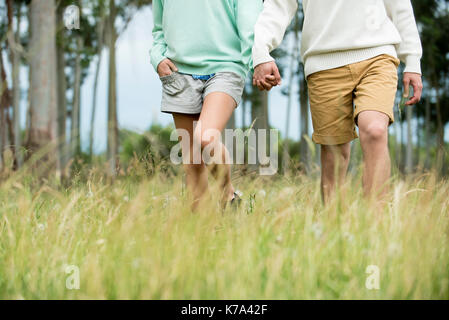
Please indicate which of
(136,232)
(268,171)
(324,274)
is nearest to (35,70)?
(268,171)

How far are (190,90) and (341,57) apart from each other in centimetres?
93

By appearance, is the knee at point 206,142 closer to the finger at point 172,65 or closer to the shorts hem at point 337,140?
the finger at point 172,65

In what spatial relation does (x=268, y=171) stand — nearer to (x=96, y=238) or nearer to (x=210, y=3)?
(x=210, y=3)

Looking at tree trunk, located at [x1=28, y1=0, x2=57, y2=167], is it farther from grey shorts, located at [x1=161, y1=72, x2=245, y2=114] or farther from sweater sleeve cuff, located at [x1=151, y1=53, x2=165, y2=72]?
grey shorts, located at [x1=161, y1=72, x2=245, y2=114]

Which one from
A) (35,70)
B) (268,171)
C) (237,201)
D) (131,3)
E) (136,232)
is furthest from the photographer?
(131,3)

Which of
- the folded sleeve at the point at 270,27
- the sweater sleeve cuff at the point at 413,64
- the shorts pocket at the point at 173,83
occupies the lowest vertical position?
the shorts pocket at the point at 173,83

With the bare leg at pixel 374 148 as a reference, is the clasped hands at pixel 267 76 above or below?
above

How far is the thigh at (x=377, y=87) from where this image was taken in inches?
114

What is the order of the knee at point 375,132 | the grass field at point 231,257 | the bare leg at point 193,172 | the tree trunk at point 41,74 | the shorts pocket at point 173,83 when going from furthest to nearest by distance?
the tree trunk at point 41,74
the bare leg at point 193,172
the shorts pocket at point 173,83
the knee at point 375,132
the grass field at point 231,257

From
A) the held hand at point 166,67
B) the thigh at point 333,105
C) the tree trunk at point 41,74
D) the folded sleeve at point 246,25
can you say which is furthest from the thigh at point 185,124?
the tree trunk at point 41,74

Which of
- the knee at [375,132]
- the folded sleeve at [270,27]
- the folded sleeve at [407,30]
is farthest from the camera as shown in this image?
the folded sleeve at [407,30]

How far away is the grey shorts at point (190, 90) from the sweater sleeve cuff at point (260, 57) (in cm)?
21
